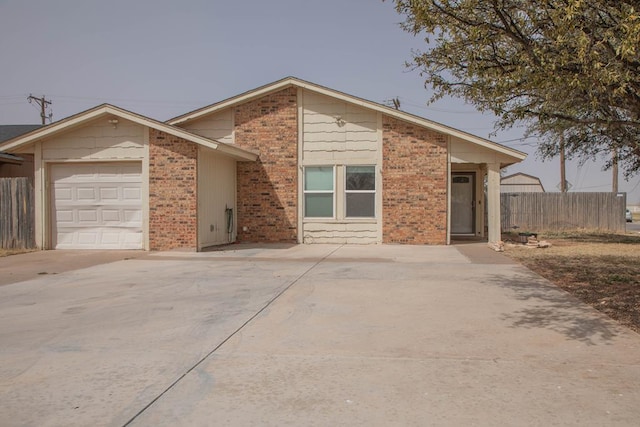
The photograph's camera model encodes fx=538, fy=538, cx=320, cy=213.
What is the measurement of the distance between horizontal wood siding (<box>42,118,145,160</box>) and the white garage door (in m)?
0.29

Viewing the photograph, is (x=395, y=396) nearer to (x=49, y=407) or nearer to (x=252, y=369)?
(x=252, y=369)

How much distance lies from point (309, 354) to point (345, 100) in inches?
468

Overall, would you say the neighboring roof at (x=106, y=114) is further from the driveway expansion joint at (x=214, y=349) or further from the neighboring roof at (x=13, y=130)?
the neighboring roof at (x=13, y=130)

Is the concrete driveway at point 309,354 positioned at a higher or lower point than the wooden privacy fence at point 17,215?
lower

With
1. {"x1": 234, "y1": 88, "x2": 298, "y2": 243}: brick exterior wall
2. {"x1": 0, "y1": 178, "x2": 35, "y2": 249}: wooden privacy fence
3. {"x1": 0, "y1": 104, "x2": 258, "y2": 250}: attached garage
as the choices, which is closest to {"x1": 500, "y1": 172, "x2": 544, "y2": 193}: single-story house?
{"x1": 234, "y1": 88, "x2": 298, "y2": 243}: brick exterior wall

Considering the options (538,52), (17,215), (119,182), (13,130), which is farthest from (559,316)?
(13,130)

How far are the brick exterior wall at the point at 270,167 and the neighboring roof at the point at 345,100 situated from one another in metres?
0.31

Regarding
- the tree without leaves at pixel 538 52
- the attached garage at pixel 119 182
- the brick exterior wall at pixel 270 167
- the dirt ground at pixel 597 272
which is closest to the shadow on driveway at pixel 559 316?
the dirt ground at pixel 597 272

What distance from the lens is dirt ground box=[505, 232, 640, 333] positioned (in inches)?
272

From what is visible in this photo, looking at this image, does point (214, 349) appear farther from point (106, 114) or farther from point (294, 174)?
point (294, 174)

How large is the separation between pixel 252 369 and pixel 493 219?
12886 mm

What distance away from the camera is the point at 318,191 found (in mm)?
16219

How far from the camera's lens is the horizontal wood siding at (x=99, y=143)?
45.1 ft

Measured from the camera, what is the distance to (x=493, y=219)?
15875mm
